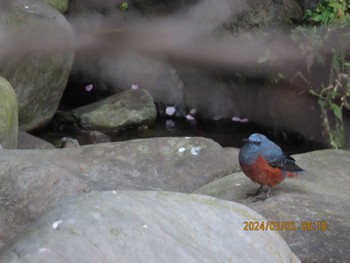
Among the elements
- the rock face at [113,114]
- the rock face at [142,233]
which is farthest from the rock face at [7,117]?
the rock face at [142,233]

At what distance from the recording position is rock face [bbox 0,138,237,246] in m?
3.26

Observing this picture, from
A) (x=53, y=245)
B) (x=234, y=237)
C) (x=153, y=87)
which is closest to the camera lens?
(x=53, y=245)

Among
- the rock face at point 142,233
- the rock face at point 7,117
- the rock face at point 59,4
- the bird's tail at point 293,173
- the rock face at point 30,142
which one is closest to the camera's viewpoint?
the rock face at point 142,233

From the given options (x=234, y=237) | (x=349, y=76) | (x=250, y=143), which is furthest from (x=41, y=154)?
(x=349, y=76)

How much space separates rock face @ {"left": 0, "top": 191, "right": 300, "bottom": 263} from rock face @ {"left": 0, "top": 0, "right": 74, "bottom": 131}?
3745 mm

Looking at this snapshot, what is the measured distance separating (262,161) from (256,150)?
6 cm

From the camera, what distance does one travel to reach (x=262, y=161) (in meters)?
3.24

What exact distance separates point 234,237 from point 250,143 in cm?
101

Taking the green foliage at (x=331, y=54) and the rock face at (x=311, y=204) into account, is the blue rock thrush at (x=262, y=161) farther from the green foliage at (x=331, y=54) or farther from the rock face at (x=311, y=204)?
the green foliage at (x=331, y=54)

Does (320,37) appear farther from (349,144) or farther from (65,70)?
(65,70)

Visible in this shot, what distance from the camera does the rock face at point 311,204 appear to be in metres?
2.89

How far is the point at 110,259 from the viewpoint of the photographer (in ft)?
5.94

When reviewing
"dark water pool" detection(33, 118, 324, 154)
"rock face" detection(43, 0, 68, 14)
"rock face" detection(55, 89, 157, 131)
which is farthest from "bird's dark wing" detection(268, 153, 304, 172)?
"rock face" detection(43, 0, 68, 14)

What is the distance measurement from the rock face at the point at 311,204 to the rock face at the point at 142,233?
17.5 inches
